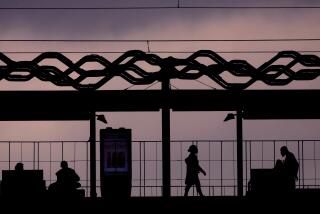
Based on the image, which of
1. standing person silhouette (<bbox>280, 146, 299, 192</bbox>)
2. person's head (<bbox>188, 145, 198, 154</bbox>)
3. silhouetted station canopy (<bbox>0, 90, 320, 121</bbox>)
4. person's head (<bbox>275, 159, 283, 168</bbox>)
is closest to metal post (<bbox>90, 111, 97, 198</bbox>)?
silhouetted station canopy (<bbox>0, 90, 320, 121</bbox>)

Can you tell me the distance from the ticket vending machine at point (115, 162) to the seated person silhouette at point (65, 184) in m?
1.65

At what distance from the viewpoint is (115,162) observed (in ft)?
72.5

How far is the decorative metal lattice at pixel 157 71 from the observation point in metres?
21.5

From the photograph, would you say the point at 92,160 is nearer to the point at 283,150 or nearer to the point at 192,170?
the point at 192,170

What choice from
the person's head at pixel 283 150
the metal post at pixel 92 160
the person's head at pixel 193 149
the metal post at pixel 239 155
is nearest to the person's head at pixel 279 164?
the person's head at pixel 283 150

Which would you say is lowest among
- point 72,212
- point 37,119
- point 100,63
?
point 72,212

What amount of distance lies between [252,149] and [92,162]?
4.47m

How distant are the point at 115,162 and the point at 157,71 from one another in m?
2.56

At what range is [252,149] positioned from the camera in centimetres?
Answer: 2316

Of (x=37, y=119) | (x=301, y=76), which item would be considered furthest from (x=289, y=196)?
(x=37, y=119)

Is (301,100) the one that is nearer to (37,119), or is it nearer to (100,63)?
(100,63)

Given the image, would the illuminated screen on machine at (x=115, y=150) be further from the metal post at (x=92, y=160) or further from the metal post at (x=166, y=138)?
the metal post at (x=166, y=138)

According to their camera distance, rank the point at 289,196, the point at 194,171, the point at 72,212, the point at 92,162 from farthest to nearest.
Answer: the point at 194,171, the point at 92,162, the point at 289,196, the point at 72,212

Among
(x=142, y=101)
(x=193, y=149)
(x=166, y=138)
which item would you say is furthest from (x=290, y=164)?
(x=142, y=101)
